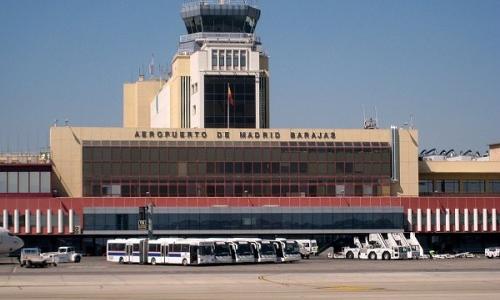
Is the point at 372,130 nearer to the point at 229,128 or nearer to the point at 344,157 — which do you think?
the point at 344,157

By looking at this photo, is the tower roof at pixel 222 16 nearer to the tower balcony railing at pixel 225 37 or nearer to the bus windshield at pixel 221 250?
the tower balcony railing at pixel 225 37

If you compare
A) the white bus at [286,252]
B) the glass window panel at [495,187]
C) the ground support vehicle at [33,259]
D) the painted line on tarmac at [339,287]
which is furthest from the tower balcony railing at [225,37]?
the painted line on tarmac at [339,287]

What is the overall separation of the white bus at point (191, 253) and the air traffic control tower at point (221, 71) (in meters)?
49.0

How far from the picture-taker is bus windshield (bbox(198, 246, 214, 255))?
386ft

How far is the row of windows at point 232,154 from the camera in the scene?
158 metres

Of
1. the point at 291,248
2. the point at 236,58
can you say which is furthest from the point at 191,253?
the point at 236,58

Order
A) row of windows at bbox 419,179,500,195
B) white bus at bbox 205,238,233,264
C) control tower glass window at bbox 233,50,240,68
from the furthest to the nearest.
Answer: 1. row of windows at bbox 419,179,500,195
2. control tower glass window at bbox 233,50,240,68
3. white bus at bbox 205,238,233,264

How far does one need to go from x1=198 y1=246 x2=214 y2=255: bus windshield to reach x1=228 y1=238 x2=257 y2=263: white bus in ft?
9.65

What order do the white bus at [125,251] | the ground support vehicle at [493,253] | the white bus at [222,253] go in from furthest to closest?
the ground support vehicle at [493,253] < the white bus at [125,251] < the white bus at [222,253]

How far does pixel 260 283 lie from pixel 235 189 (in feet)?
260

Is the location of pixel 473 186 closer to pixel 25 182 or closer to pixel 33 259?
pixel 25 182

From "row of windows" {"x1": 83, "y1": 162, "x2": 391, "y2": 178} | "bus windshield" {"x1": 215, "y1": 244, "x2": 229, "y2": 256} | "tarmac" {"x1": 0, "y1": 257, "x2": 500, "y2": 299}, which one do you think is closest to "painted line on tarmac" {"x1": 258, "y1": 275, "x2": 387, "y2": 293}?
"tarmac" {"x1": 0, "y1": 257, "x2": 500, "y2": 299}

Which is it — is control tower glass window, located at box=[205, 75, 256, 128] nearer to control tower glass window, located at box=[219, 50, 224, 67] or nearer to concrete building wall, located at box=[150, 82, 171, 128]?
control tower glass window, located at box=[219, 50, 224, 67]

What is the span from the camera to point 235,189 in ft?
527
